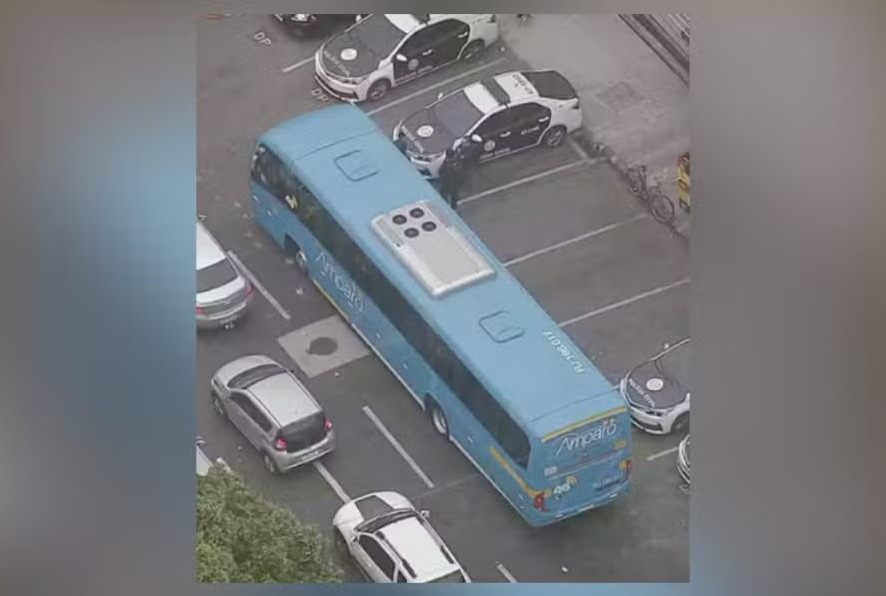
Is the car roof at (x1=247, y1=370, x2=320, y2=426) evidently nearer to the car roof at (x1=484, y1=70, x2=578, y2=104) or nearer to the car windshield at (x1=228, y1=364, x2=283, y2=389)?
the car windshield at (x1=228, y1=364, x2=283, y2=389)

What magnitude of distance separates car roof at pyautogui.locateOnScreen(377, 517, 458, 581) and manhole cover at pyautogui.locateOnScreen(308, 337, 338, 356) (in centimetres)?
57

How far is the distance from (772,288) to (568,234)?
0.64 m

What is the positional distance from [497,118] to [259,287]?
91 centimetres

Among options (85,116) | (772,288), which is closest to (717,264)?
(772,288)

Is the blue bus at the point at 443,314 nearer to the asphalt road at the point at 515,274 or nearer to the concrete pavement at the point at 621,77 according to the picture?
the asphalt road at the point at 515,274

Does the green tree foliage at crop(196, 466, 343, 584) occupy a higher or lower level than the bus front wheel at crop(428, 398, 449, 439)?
lower

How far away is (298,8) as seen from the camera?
175 inches

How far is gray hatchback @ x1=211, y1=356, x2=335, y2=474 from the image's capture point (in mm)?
4387

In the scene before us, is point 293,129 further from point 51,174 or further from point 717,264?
point 717,264

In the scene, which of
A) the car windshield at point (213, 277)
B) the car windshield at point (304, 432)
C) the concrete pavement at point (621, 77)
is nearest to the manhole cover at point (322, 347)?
the car windshield at point (304, 432)

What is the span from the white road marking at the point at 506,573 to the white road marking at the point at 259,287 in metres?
1.00

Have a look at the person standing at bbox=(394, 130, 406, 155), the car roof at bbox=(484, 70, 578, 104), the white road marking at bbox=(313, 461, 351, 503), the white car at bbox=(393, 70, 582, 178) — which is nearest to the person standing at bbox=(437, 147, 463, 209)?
the white car at bbox=(393, 70, 582, 178)

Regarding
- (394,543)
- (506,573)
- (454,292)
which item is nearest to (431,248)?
(454,292)

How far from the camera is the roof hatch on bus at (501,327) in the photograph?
173 inches
